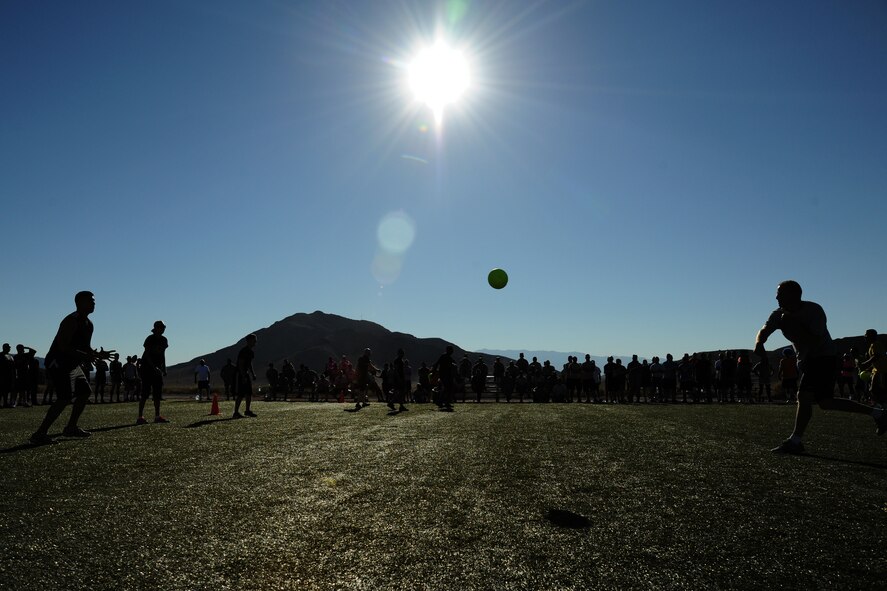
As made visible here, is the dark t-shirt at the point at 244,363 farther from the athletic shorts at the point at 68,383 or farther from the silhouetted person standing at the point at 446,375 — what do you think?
the silhouetted person standing at the point at 446,375

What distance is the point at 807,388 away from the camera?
6969 mm

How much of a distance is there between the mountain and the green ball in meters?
107

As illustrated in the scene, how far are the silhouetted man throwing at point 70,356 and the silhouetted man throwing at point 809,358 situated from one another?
914 centimetres

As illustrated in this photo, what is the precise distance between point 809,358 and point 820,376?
0.78 feet

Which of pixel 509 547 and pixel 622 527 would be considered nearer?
pixel 509 547

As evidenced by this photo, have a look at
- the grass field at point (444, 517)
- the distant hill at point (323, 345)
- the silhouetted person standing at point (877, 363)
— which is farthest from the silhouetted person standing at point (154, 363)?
the distant hill at point (323, 345)

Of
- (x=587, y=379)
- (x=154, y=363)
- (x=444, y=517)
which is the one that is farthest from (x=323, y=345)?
(x=444, y=517)

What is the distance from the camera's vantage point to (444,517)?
3.85m

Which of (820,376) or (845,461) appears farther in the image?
(820,376)

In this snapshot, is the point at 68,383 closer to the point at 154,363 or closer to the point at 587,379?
the point at 154,363

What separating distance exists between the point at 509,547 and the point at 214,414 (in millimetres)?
13415

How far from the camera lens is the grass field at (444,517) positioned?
279 centimetres

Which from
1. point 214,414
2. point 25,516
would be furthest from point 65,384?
point 214,414

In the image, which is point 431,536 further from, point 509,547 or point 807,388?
point 807,388
